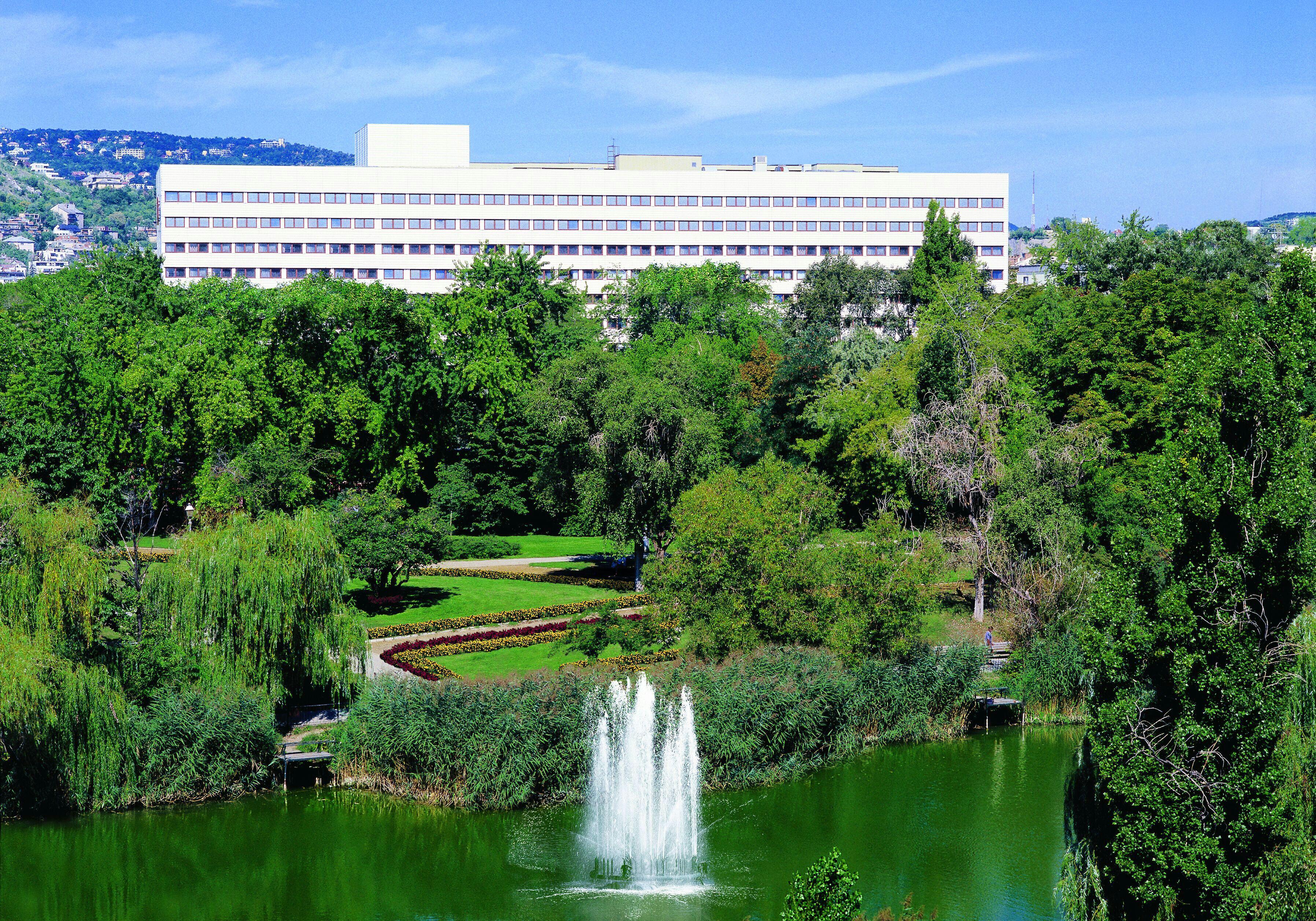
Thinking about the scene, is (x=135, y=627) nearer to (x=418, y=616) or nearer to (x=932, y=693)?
(x=418, y=616)

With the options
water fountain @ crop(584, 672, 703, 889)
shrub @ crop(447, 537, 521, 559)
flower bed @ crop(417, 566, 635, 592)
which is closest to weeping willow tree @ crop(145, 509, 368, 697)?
water fountain @ crop(584, 672, 703, 889)

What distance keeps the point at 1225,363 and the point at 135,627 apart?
25.4 m

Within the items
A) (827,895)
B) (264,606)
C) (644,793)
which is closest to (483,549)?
(264,606)

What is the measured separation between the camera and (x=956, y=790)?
29.9 m

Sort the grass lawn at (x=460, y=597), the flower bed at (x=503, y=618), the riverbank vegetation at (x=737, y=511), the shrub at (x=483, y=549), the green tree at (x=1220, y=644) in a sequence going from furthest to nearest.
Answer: the shrub at (x=483, y=549) → the grass lawn at (x=460, y=597) → the flower bed at (x=503, y=618) → the riverbank vegetation at (x=737, y=511) → the green tree at (x=1220, y=644)

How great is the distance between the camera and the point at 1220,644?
18.8 metres

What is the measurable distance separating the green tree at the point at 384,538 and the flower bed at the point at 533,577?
15.8 ft

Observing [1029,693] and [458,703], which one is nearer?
[458,703]

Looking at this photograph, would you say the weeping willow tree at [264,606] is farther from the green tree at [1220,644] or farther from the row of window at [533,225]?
the row of window at [533,225]

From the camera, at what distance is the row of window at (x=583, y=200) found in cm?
9475

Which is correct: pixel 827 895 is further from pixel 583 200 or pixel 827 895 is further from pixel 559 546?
pixel 583 200

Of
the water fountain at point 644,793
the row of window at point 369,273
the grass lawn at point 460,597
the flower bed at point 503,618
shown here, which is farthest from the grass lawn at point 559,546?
the row of window at point 369,273

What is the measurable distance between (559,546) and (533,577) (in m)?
9.55

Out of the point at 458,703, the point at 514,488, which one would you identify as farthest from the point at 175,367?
the point at 458,703
